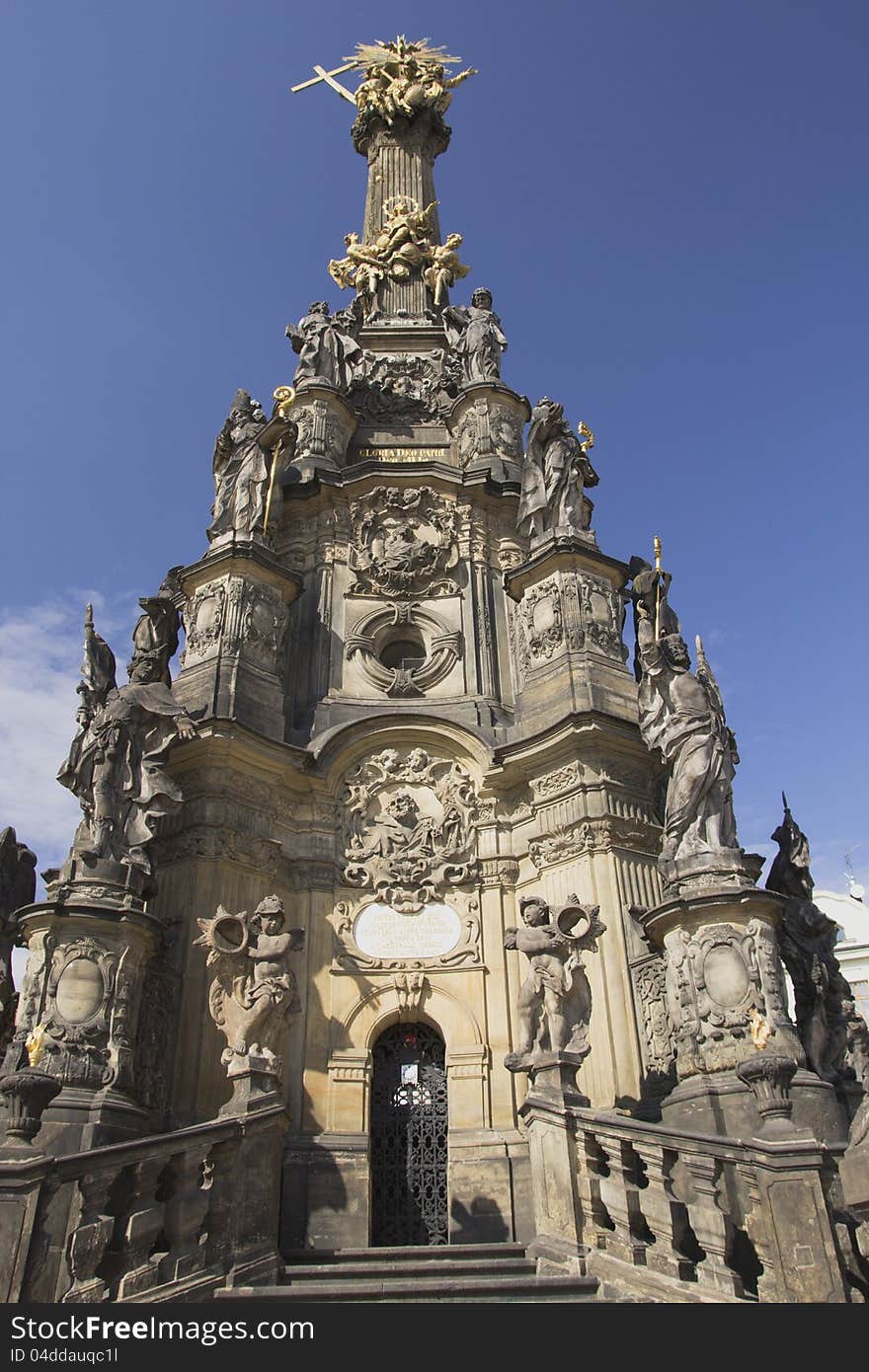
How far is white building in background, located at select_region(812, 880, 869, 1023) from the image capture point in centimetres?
3381

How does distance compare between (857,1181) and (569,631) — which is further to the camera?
(569,631)

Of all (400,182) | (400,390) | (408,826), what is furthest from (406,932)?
(400,182)

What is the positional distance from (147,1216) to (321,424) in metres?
13.9

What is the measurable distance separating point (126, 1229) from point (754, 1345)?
446 cm

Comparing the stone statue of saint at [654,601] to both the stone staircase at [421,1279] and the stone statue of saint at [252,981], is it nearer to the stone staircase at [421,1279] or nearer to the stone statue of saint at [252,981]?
the stone statue of saint at [252,981]

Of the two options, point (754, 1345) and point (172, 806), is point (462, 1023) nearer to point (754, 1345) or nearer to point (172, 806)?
point (172, 806)

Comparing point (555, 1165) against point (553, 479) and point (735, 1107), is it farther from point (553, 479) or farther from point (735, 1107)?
point (553, 479)

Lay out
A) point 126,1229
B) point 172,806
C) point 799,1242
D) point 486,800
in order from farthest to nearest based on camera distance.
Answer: point 486,800 → point 172,806 → point 126,1229 → point 799,1242

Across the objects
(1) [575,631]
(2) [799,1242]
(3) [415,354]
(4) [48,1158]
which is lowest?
(2) [799,1242]

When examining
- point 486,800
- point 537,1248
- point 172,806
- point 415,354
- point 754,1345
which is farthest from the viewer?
point 415,354

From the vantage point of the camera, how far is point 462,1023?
13.4m

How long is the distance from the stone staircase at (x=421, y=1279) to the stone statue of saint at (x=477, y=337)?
14470mm

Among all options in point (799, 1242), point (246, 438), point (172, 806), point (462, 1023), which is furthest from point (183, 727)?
point (799, 1242)

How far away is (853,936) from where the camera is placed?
36.6 m
